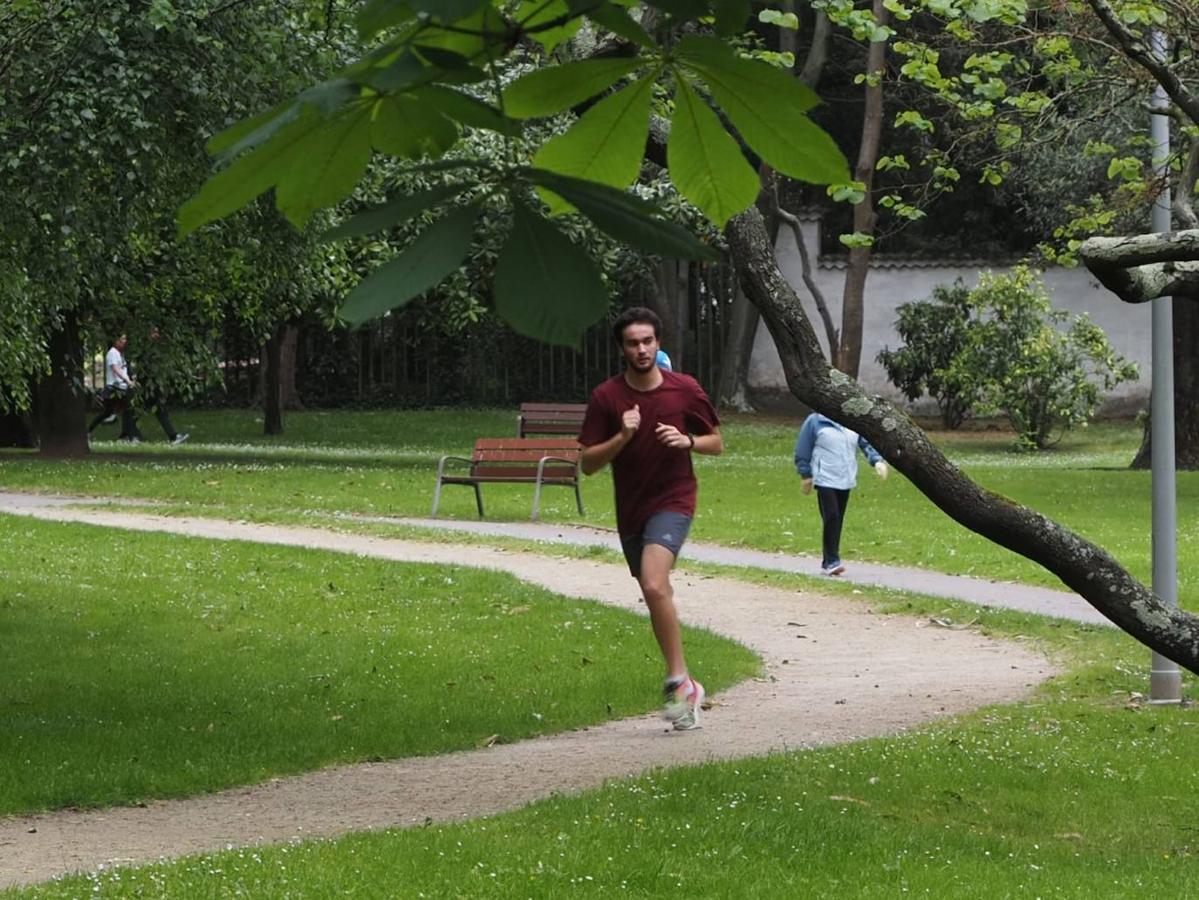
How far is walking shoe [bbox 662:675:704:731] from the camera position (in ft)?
28.2

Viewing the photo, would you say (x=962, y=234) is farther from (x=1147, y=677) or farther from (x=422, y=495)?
(x=1147, y=677)

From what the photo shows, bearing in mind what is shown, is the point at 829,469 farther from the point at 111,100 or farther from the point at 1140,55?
the point at 1140,55

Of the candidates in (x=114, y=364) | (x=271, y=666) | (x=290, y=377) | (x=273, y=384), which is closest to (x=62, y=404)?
(x=114, y=364)

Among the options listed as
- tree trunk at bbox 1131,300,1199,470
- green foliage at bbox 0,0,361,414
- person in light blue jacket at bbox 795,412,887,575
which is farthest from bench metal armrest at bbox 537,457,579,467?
tree trunk at bbox 1131,300,1199,470

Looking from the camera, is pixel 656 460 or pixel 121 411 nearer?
pixel 656 460

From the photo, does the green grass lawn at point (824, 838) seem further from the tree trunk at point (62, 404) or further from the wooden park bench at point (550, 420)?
the tree trunk at point (62, 404)

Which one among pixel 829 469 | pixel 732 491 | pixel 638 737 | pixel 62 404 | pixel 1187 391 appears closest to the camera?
pixel 638 737

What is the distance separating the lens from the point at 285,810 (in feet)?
22.7

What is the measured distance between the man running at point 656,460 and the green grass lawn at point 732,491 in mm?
5357

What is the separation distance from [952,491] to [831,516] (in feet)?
29.1

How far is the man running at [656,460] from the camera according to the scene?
8.47 meters

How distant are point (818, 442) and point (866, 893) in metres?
10.1

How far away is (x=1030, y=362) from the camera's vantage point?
31078 millimetres

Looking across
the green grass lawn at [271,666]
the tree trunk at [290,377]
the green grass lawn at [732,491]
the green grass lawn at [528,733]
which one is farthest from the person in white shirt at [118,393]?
Answer: the green grass lawn at [271,666]
